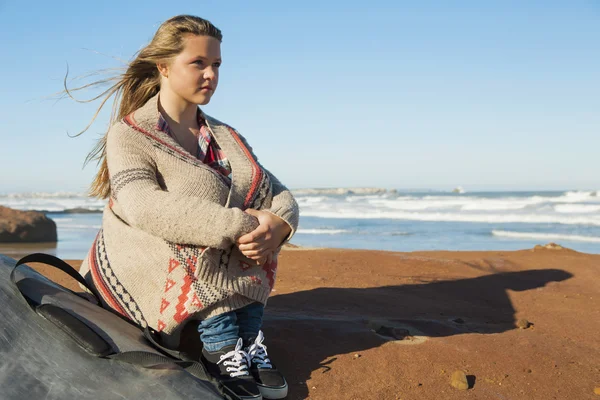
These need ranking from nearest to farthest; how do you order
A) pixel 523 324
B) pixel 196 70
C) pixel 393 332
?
pixel 196 70 < pixel 393 332 < pixel 523 324

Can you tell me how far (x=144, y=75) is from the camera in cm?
311

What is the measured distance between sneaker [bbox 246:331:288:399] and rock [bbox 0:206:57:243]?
31.8 ft

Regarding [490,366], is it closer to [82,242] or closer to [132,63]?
[132,63]

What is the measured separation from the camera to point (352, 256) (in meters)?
6.69

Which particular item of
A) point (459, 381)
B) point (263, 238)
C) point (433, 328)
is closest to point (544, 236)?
point (433, 328)

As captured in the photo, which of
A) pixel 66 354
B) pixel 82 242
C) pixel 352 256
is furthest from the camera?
pixel 82 242

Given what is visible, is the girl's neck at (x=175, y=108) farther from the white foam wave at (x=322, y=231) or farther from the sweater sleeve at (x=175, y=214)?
the white foam wave at (x=322, y=231)

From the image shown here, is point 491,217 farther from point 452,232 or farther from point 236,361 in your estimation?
point 236,361

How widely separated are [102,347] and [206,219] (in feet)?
2.04

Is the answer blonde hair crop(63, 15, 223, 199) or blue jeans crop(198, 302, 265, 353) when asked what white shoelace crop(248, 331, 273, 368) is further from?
blonde hair crop(63, 15, 223, 199)

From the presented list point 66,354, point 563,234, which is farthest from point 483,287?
point 563,234

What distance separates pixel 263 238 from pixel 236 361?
0.53m

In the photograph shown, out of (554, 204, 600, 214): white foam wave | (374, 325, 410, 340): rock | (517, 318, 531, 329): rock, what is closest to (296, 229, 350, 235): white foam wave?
(554, 204, 600, 214): white foam wave

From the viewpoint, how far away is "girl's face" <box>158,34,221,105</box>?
2807mm
